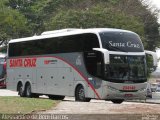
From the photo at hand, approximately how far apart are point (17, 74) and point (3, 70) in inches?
770

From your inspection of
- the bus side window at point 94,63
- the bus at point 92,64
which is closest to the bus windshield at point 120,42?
the bus at point 92,64

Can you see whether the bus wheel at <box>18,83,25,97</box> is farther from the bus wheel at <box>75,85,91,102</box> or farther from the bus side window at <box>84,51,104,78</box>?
the bus side window at <box>84,51,104,78</box>

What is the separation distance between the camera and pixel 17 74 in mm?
32500

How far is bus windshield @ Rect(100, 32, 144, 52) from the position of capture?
24.2m

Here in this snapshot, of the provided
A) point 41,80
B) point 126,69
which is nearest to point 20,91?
point 41,80

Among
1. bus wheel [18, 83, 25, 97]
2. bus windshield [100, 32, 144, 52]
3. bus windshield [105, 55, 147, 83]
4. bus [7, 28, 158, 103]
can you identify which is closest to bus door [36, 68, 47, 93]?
bus [7, 28, 158, 103]

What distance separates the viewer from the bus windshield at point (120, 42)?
24.2 meters

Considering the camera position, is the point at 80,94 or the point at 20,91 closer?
the point at 80,94

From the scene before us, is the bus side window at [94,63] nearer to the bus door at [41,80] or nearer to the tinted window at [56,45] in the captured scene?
the tinted window at [56,45]

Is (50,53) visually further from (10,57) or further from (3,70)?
(3,70)

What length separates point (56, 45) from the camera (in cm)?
2797

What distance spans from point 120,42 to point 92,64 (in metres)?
1.70

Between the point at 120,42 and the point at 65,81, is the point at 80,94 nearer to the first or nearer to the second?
the point at 65,81

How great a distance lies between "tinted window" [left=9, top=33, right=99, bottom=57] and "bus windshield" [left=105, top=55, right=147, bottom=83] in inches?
49.7
